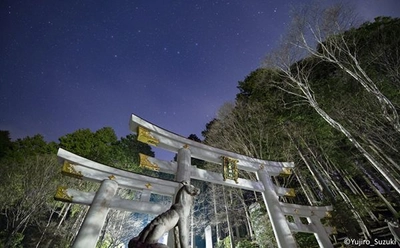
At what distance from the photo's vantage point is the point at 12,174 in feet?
36.8

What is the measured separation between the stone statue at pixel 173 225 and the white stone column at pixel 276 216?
13.2 ft

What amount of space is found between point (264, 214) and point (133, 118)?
8.09 metres

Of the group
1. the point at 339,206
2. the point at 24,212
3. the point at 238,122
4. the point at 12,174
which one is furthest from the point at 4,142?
the point at 339,206

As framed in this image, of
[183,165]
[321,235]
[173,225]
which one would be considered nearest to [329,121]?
[321,235]

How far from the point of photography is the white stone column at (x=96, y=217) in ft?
12.3

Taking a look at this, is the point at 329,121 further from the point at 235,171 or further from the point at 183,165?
the point at 183,165

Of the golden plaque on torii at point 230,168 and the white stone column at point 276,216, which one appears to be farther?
the golden plaque on torii at point 230,168

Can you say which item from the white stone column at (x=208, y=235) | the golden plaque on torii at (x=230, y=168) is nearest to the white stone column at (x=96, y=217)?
the golden plaque on torii at (x=230, y=168)

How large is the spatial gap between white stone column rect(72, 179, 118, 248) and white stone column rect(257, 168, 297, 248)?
500 centimetres

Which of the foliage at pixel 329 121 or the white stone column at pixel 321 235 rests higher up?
the foliage at pixel 329 121

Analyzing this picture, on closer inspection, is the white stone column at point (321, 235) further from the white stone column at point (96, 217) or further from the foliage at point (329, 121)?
the white stone column at point (96, 217)

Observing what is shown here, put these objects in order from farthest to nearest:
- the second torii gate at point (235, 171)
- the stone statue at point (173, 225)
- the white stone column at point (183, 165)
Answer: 1. the second torii gate at point (235, 171)
2. the white stone column at point (183, 165)
3. the stone statue at point (173, 225)

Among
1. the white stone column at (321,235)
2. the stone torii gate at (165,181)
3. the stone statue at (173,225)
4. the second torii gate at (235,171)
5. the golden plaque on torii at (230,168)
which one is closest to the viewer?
the stone statue at (173,225)

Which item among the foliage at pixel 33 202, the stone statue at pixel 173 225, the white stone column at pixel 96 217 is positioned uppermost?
the foliage at pixel 33 202
